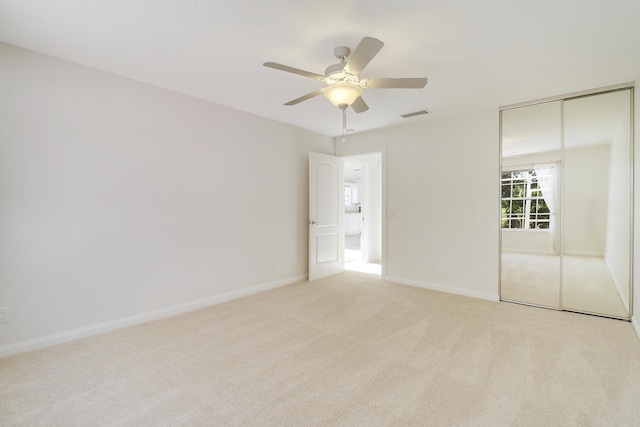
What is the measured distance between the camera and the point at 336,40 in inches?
86.0

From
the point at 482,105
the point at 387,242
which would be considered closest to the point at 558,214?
the point at 482,105

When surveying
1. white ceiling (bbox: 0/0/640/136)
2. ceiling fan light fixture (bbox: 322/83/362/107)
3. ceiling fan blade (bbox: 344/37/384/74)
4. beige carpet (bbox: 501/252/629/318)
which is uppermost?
white ceiling (bbox: 0/0/640/136)

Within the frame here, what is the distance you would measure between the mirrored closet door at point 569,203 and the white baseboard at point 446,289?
17cm

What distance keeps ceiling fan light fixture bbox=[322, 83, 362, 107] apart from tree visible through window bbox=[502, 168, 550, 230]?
97.0 inches

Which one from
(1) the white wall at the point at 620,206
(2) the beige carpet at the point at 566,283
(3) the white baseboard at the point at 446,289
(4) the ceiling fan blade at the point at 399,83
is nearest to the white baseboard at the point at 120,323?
(3) the white baseboard at the point at 446,289

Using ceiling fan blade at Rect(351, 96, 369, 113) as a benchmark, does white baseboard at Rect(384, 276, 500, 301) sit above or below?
below

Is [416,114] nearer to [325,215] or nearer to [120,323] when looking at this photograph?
[325,215]

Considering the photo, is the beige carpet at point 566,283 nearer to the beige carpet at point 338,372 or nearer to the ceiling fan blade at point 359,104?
the beige carpet at point 338,372

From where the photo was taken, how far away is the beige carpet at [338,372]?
169 cm

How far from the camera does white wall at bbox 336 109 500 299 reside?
376 cm

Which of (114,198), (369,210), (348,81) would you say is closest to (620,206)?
(348,81)

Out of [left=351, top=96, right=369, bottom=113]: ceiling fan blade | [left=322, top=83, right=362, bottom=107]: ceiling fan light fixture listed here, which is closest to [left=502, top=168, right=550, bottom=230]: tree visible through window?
[left=351, top=96, right=369, bottom=113]: ceiling fan blade

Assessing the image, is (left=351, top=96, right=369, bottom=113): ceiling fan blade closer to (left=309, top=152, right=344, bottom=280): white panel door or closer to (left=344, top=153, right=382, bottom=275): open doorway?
(left=309, top=152, right=344, bottom=280): white panel door

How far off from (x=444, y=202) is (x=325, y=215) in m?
1.87
